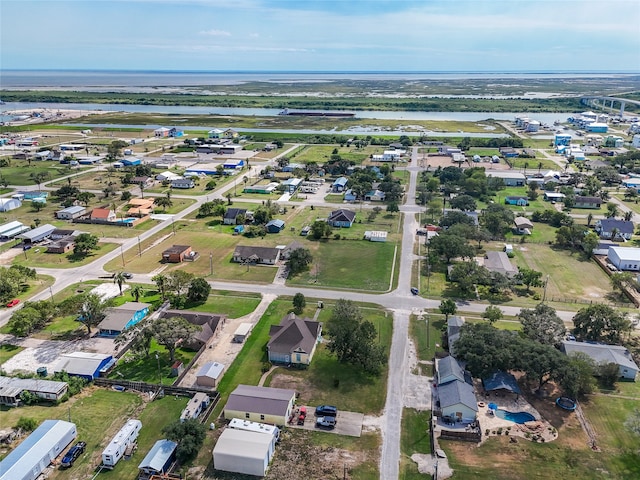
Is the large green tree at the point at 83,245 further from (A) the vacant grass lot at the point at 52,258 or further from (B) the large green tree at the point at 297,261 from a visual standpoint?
(B) the large green tree at the point at 297,261

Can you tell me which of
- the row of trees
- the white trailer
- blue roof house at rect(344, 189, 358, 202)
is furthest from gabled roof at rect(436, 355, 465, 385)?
blue roof house at rect(344, 189, 358, 202)

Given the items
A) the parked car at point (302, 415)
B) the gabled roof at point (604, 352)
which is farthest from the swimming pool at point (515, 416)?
the parked car at point (302, 415)

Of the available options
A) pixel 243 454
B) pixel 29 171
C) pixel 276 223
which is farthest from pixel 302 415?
pixel 29 171

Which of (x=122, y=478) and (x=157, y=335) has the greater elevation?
(x=157, y=335)

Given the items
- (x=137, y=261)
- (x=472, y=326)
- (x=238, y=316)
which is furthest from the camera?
(x=137, y=261)

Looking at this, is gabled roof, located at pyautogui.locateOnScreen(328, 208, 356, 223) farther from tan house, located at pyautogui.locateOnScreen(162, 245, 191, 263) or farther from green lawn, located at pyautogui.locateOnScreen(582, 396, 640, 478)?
green lawn, located at pyautogui.locateOnScreen(582, 396, 640, 478)

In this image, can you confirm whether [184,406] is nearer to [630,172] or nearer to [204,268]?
[204,268]

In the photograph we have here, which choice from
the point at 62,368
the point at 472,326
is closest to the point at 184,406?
the point at 62,368
